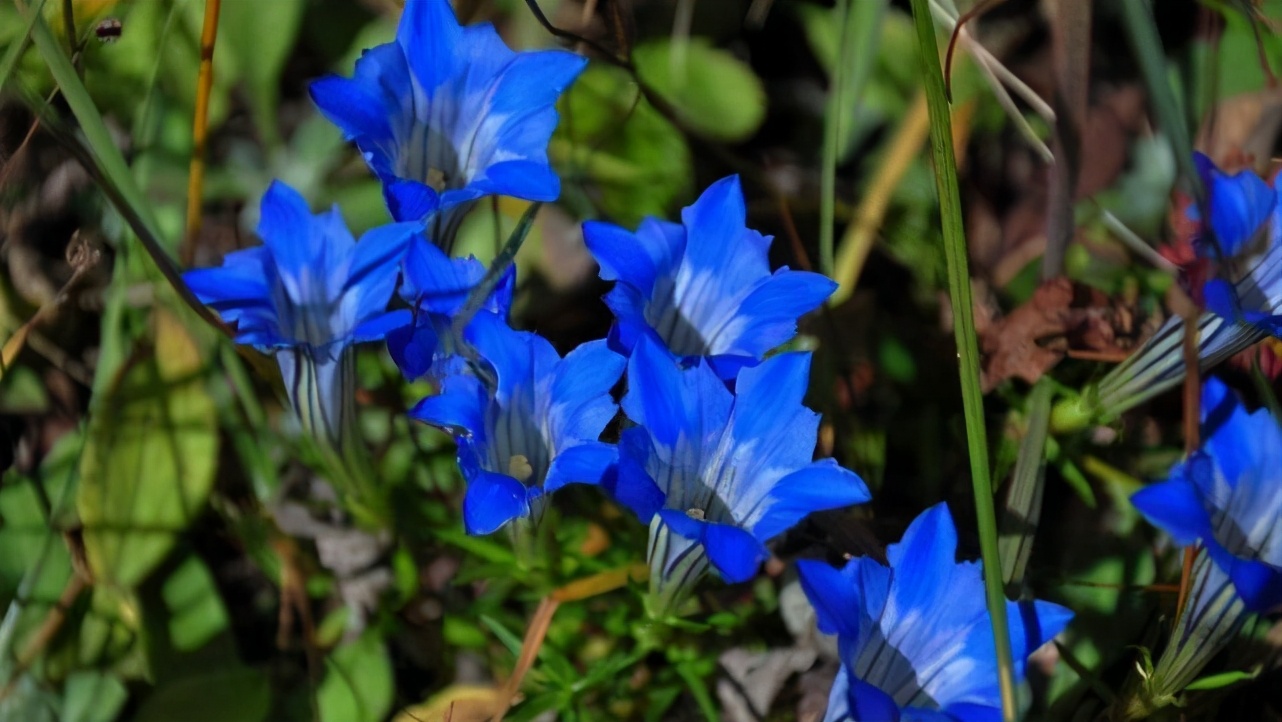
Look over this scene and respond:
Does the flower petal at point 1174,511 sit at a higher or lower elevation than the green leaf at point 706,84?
lower

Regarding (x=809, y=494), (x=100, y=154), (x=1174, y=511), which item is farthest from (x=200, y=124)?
(x=1174, y=511)

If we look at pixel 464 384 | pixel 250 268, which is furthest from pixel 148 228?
pixel 464 384

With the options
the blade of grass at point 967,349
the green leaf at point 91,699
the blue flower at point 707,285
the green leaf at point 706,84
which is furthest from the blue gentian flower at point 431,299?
the green leaf at point 706,84

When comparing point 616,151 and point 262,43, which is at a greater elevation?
point 262,43

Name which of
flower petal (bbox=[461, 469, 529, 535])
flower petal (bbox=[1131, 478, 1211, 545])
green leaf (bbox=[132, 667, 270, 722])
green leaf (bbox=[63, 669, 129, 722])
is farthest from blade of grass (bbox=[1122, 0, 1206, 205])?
green leaf (bbox=[63, 669, 129, 722])

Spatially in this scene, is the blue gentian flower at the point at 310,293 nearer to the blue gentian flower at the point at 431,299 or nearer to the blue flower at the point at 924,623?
the blue gentian flower at the point at 431,299

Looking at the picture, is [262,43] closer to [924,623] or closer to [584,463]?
[584,463]
